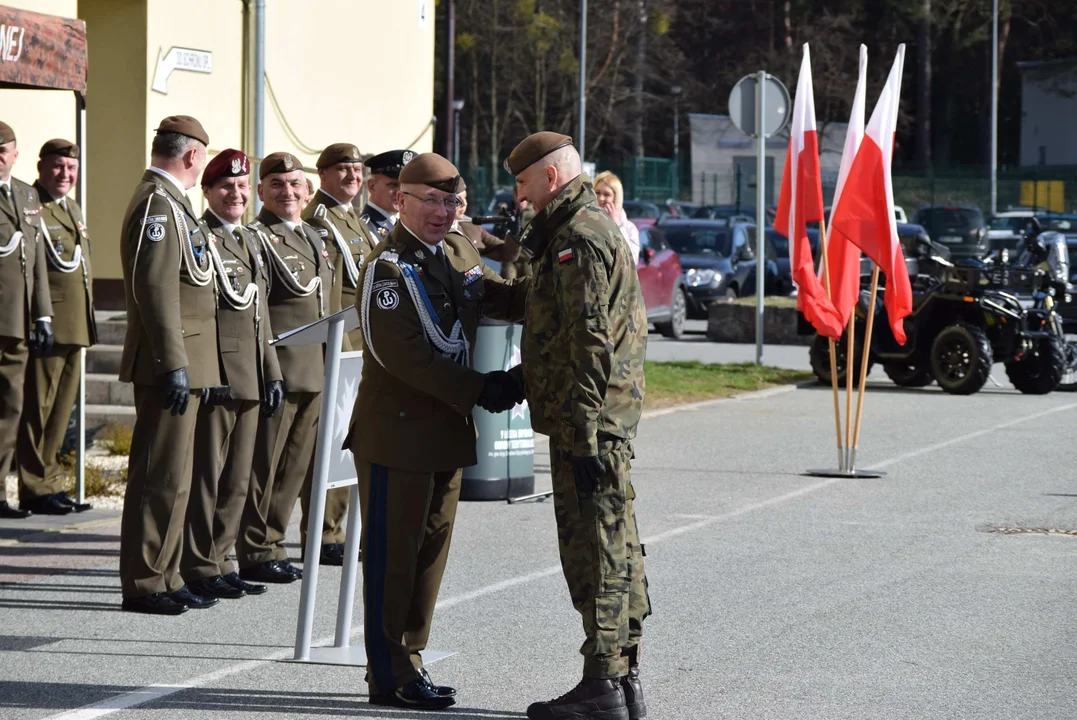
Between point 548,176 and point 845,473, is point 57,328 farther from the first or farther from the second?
point 548,176

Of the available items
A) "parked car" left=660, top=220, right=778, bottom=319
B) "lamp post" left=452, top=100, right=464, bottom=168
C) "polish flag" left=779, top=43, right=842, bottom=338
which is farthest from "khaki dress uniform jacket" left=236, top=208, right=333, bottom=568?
"lamp post" left=452, top=100, right=464, bottom=168

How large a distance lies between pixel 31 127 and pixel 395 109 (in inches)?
293

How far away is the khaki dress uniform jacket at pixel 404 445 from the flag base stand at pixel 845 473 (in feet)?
19.7

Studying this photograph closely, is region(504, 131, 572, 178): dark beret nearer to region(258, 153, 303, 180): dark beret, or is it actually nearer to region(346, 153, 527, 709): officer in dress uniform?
region(346, 153, 527, 709): officer in dress uniform

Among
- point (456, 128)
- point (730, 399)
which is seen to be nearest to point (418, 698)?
point (730, 399)

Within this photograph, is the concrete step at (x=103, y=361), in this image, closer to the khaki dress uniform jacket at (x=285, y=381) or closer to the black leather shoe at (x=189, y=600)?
the khaki dress uniform jacket at (x=285, y=381)

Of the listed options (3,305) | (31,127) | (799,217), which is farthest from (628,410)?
(31,127)

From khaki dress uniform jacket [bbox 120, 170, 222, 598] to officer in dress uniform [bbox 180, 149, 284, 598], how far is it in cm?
14

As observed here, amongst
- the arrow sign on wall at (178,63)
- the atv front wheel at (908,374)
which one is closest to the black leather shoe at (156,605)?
the arrow sign on wall at (178,63)

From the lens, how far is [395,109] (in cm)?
2036

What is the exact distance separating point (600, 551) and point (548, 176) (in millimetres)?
1222

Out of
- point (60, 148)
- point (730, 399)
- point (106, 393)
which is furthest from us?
point (730, 399)

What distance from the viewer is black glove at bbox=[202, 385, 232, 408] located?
748cm

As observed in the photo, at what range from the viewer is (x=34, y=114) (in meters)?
13.4
